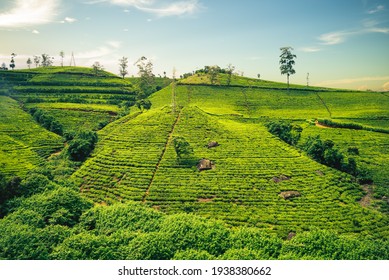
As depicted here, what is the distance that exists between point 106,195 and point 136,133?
20.1 metres

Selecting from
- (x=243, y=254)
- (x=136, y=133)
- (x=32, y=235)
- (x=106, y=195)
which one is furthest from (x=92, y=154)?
(x=243, y=254)

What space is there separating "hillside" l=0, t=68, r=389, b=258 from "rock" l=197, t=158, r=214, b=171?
624 millimetres

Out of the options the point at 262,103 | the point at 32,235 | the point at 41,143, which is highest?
the point at 262,103

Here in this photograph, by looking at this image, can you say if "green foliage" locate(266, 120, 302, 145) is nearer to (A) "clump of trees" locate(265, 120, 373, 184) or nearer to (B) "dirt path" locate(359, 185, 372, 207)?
(A) "clump of trees" locate(265, 120, 373, 184)

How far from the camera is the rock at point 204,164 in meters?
47.4

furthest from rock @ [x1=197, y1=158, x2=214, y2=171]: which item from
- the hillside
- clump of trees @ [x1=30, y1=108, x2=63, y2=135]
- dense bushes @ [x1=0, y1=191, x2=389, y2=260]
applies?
clump of trees @ [x1=30, y1=108, x2=63, y2=135]

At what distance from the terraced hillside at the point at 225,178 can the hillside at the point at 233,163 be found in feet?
0.48

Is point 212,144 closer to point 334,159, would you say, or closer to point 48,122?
point 334,159

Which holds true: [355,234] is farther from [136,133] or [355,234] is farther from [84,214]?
[136,133]

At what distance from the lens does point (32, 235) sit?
1055 inches

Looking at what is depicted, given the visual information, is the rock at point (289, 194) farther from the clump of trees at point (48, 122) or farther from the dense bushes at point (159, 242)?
the clump of trees at point (48, 122)

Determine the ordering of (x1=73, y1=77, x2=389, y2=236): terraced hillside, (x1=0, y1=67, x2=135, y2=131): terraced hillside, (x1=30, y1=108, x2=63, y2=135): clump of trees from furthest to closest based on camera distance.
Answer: (x1=0, y1=67, x2=135, y2=131): terraced hillside < (x1=30, y1=108, x2=63, y2=135): clump of trees < (x1=73, y1=77, x2=389, y2=236): terraced hillside

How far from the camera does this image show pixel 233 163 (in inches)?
1937

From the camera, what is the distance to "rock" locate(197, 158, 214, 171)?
4740 centimetres
